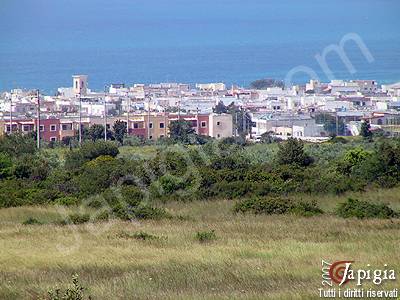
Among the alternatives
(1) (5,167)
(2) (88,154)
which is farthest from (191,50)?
(1) (5,167)

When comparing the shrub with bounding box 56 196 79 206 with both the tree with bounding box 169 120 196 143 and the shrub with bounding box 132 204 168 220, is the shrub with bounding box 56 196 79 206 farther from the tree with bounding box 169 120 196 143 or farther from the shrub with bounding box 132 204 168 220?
the tree with bounding box 169 120 196 143

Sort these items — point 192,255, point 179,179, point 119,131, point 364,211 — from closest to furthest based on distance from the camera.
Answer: point 192,255
point 364,211
point 179,179
point 119,131

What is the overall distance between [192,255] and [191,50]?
429 ft

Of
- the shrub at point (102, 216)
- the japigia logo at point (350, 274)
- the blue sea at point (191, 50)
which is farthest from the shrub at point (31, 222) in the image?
the blue sea at point (191, 50)

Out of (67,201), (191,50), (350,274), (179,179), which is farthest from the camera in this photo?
(191,50)

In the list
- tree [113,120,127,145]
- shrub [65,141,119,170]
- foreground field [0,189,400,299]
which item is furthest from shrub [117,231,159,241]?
tree [113,120,127,145]

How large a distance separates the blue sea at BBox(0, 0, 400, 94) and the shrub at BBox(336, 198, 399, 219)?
59201mm

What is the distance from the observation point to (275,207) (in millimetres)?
12055

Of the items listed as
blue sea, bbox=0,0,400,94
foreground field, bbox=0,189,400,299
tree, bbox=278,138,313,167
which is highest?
blue sea, bbox=0,0,400,94

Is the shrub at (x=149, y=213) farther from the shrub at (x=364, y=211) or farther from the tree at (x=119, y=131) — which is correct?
the tree at (x=119, y=131)

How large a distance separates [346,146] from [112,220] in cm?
1101

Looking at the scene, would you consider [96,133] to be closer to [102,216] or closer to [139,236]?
[102,216]

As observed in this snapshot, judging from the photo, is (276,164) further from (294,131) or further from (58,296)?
(294,131)

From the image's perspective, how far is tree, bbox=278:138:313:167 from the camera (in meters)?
16.8
